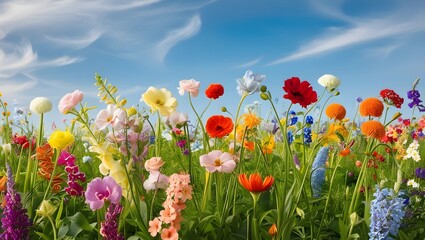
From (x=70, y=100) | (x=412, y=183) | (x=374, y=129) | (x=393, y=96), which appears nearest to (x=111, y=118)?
(x=70, y=100)

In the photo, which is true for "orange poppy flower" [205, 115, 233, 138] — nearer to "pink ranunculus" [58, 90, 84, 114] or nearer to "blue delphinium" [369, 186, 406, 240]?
"pink ranunculus" [58, 90, 84, 114]

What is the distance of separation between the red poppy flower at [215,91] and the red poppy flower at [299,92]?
2.15ft

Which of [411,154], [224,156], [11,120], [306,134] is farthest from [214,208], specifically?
[11,120]

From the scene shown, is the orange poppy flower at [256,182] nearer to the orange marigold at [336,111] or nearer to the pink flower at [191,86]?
the pink flower at [191,86]

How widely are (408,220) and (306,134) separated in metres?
1.20

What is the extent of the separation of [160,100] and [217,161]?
0.39m

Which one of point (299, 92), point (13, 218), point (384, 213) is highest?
point (299, 92)

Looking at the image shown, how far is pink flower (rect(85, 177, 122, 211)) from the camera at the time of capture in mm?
1867

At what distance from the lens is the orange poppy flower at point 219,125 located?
242 cm

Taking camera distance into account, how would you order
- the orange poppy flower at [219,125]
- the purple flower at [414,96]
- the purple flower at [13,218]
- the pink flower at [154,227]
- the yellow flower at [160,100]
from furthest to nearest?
the purple flower at [414,96] → the orange poppy flower at [219,125] → the yellow flower at [160,100] → the purple flower at [13,218] → the pink flower at [154,227]

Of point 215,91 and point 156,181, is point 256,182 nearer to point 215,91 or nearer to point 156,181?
point 156,181

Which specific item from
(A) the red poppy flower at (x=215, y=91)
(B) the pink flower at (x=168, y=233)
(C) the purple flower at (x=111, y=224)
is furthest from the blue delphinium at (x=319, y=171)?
(C) the purple flower at (x=111, y=224)

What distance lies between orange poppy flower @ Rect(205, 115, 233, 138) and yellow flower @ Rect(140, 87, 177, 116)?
21 cm

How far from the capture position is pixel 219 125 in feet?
8.00
